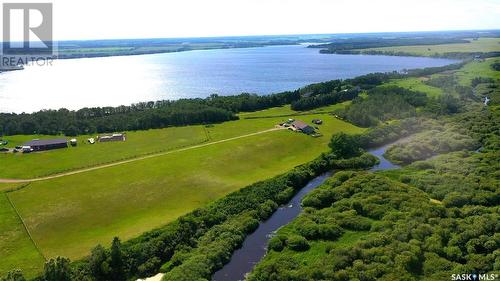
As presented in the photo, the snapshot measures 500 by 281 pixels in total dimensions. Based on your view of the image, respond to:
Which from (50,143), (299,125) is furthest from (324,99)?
(50,143)

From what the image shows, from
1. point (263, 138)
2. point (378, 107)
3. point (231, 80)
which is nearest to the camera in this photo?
point (263, 138)

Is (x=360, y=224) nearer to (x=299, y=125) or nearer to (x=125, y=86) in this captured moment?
(x=299, y=125)

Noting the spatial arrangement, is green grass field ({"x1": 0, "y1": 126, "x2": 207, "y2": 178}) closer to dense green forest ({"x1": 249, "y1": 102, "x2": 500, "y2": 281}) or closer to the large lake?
dense green forest ({"x1": 249, "y1": 102, "x2": 500, "y2": 281})

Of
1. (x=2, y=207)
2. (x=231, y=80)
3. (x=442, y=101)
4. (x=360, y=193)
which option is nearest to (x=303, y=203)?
(x=360, y=193)

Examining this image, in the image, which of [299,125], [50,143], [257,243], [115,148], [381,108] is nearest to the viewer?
[257,243]

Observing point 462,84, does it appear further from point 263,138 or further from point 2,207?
point 2,207

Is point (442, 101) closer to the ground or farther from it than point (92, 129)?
farther from it

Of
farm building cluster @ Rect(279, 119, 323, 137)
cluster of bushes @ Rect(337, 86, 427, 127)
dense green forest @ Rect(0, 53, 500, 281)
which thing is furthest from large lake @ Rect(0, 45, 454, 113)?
farm building cluster @ Rect(279, 119, 323, 137)

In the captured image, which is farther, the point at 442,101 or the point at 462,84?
the point at 462,84
